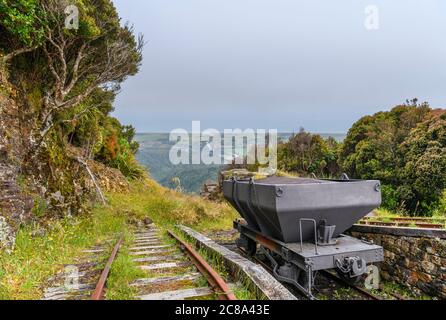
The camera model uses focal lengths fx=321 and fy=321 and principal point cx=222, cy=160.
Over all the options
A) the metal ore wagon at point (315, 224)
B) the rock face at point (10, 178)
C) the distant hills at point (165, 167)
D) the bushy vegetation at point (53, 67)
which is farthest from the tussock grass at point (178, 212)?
the distant hills at point (165, 167)

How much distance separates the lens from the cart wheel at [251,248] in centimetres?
829

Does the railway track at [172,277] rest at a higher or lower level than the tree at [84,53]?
lower

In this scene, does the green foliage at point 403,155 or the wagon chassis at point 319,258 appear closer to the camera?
the wagon chassis at point 319,258

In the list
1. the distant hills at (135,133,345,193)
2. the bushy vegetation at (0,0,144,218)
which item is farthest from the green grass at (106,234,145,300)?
the distant hills at (135,133,345,193)

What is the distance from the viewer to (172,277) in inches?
200

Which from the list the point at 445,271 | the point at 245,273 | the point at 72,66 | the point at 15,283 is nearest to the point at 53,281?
the point at 15,283

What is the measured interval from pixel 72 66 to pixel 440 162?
2054cm

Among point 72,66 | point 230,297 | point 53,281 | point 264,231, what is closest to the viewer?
point 230,297

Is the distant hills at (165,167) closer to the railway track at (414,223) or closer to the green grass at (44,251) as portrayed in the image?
the railway track at (414,223)

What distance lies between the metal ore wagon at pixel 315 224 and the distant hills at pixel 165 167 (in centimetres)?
4003

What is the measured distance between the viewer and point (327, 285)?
21.3 ft

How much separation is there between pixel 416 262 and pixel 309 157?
102 ft

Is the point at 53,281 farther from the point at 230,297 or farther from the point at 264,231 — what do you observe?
the point at 264,231

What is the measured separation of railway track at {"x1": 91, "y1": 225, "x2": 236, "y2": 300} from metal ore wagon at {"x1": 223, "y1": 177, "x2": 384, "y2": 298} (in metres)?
1.49
